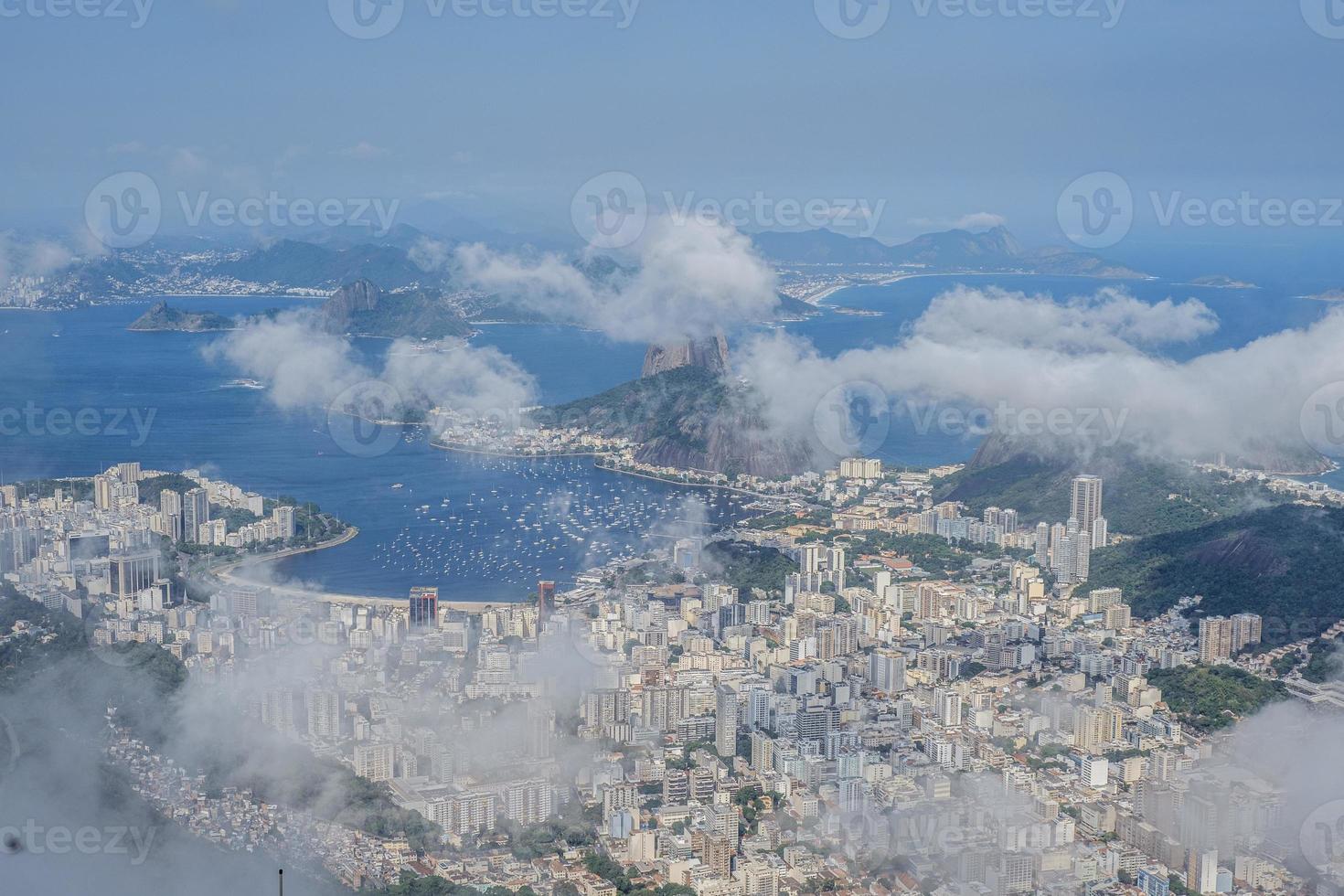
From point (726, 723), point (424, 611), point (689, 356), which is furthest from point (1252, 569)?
point (689, 356)

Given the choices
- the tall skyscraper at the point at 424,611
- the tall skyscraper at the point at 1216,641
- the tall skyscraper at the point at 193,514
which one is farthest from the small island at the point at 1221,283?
the tall skyscraper at the point at 424,611

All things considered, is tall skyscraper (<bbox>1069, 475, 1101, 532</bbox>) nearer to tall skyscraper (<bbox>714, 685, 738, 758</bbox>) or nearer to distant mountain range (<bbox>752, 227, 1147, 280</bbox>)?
tall skyscraper (<bbox>714, 685, 738, 758</bbox>)

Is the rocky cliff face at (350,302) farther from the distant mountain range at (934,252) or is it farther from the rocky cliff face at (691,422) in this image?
the distant mountain range at (934,252)

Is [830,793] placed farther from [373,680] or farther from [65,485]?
[65,485]

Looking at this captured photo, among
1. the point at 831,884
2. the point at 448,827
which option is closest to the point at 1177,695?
the point at 831,884

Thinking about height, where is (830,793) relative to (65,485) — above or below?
below
